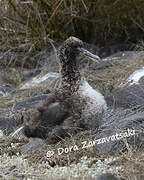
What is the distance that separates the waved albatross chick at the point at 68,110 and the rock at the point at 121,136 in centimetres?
22

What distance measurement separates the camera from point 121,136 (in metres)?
4.93

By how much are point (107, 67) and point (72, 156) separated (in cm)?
405

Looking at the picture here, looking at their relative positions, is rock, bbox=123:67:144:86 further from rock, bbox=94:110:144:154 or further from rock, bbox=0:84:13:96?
rock, bbox=0:84:13:96

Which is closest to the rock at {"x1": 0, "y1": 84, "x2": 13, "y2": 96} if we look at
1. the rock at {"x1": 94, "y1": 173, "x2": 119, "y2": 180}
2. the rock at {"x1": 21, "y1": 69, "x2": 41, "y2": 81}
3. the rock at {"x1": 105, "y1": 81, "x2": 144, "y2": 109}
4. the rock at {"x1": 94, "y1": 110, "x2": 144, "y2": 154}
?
the rock at {"x1": 21, "y1": 69, "x2": 41, "y2": 81}

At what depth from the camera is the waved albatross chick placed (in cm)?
534

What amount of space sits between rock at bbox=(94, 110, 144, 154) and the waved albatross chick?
0.22m

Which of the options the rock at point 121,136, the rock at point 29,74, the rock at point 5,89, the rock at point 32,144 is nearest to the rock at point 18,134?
the rock at point 32,144

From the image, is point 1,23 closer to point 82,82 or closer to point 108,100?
point 108,100

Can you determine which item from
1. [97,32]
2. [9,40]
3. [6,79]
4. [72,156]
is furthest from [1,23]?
[72,156]

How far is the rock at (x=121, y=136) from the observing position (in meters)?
4.88

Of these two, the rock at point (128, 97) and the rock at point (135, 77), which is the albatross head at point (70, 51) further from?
the rock at point (135, 77)

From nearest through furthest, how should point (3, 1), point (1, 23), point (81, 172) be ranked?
point (81, 172)
point (3, 1)
point (1, 23)

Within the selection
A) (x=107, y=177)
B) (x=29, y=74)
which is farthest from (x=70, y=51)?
(x=29, y=74)

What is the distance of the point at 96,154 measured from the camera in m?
4.92
